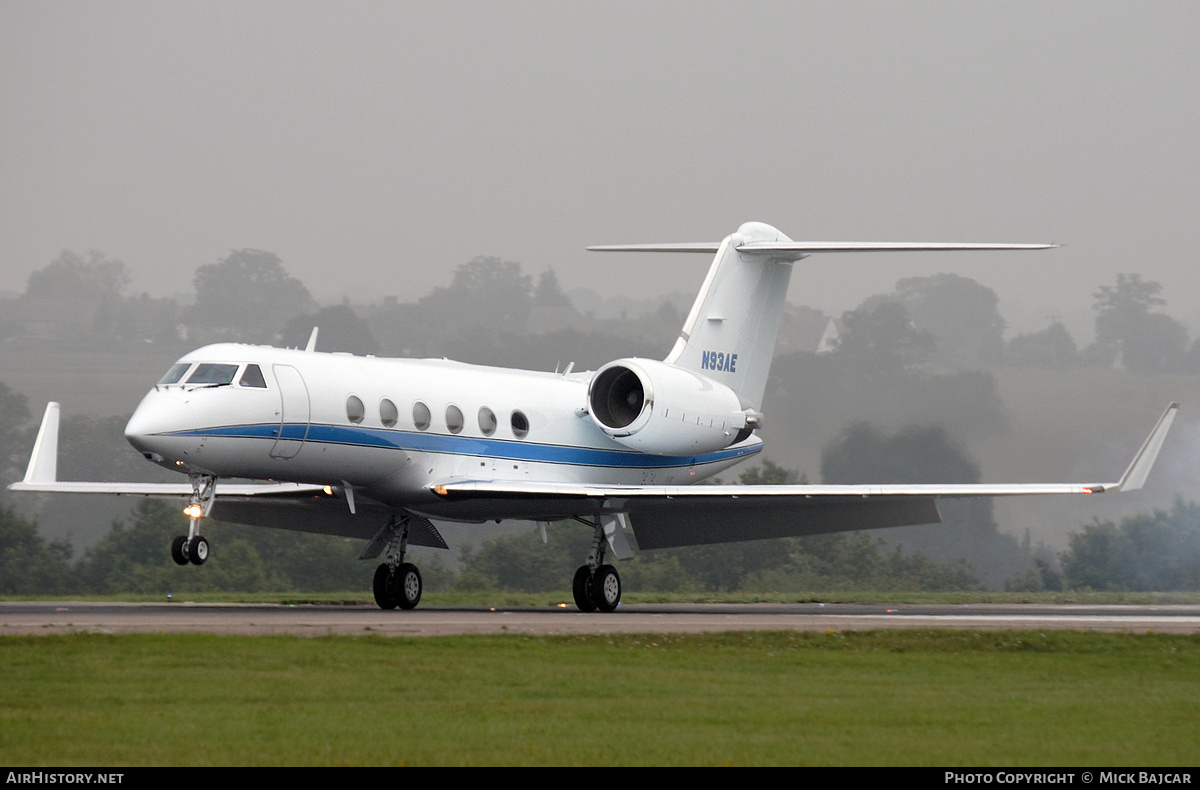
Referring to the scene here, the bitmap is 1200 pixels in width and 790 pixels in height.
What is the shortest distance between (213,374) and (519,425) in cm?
585

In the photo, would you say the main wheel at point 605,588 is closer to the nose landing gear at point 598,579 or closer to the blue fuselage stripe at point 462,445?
the nose landing gear at point 598,579

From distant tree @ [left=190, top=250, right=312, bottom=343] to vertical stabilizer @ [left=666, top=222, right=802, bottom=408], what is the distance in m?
44.0

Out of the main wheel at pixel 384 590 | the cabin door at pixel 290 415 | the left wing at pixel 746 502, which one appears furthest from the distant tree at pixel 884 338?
the cabin door at pixel 290 415

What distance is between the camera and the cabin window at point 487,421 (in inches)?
1013

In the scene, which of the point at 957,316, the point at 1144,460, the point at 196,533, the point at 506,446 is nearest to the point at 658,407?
the point at 506,446

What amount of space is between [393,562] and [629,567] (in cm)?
2089

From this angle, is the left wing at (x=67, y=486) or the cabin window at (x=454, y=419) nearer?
the cabin window at (x=454, y=419)

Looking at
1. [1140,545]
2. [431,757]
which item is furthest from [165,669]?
[1140,545]

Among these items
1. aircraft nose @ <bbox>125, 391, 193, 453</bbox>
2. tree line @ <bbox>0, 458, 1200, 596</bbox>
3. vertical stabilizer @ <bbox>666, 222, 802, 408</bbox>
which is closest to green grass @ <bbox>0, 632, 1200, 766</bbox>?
aircraft nose @ <bbox>125, 391, 193, 453</bbox>

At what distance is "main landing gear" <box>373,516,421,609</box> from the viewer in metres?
25.6

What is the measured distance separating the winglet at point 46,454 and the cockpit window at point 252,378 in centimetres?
536

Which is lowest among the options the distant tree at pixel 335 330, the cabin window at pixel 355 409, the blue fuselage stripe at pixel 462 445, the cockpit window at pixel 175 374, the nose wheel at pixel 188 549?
the nose wheel at pixel 188 549

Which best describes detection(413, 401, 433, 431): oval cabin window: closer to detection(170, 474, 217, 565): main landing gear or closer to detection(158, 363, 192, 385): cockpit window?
detection(170, 474, 217, 565): main landing gear

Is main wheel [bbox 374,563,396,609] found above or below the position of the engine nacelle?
below
